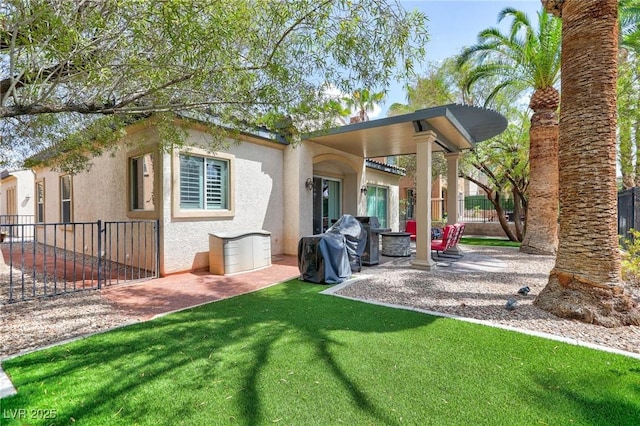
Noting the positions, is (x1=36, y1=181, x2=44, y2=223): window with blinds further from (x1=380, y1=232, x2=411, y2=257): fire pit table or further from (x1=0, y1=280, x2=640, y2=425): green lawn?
(x1=380, y1=232, x2=411, y2=257): fire pit table

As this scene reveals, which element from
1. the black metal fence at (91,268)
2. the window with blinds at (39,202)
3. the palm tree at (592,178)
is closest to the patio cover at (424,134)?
the palm tree at (592,178)

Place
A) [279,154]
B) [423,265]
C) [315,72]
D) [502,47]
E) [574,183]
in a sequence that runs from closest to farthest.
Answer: [574,183] < [315,72] < [423,265] < [279,154] < [502,47]

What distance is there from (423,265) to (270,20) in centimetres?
654

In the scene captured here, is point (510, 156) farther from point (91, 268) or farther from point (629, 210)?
point (91, 268)

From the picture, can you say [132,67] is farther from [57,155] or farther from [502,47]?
[502,47]

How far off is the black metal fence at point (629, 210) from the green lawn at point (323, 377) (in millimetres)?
8626

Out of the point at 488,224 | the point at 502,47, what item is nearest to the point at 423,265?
the point at 502,47

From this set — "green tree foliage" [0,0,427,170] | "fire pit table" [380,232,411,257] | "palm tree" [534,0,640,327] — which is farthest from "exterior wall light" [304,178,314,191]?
"palm tree" [534,0,640,327]

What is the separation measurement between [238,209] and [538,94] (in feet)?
35.9

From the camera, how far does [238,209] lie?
29.6 ft

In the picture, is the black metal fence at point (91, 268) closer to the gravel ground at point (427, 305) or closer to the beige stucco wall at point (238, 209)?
the beige stucco wall at point (238, 209)

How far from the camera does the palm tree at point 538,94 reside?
33.2 feet

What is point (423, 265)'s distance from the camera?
8.01 m

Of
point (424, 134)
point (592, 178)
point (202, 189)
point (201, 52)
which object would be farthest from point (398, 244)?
point (201, 52)
